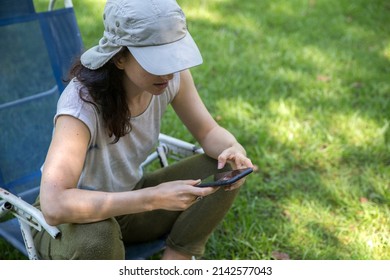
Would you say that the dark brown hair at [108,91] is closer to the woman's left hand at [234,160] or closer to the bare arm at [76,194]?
the bare arm at [76,194]

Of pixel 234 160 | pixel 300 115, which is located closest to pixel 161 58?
pixel 234 160

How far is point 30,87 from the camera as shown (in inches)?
101

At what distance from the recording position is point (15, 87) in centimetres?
252

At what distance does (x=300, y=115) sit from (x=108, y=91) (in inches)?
79.0

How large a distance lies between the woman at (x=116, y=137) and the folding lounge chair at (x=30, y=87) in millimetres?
384

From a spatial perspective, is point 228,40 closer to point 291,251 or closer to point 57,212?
point 291,251

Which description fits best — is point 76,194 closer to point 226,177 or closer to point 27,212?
point 27,212

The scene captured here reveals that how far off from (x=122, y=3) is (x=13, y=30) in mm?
978

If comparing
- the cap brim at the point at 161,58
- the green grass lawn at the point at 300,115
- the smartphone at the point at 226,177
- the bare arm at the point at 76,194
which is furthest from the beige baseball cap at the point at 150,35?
the green grass lawn at the point at 300,115

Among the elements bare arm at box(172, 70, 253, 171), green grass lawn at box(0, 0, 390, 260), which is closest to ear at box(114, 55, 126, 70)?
bare arm at box(172, 70, 253, 171)

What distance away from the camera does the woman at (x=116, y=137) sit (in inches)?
67.2

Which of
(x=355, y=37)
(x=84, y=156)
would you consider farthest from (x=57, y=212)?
(x=355, y=37)

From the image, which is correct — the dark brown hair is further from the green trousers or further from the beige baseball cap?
the green trousers

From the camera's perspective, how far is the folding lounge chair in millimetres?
2398
